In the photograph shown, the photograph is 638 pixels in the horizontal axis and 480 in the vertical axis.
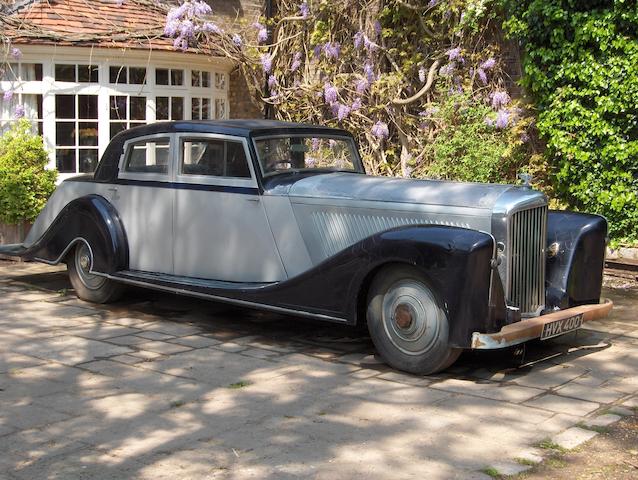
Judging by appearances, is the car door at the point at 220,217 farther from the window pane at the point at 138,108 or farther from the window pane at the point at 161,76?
the window pane at the point at 161,76

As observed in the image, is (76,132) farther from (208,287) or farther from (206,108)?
(208,287)

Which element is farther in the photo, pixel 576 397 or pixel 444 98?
pixel 444 98

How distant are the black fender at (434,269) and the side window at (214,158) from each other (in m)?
1.32

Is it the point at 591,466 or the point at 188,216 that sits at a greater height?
the point at 188,216

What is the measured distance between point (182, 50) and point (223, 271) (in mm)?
6390

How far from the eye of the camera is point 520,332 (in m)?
5.50

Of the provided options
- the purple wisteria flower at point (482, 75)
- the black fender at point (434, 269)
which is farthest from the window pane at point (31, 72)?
the black fender at point (434, 269)

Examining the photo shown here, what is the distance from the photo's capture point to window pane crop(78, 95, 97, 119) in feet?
39.4

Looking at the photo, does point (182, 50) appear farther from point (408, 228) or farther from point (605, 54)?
point (408, 228)

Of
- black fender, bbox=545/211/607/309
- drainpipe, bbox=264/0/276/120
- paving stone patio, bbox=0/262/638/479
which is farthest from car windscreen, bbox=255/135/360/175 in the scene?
drainpipe, bbox=264/0/276/120

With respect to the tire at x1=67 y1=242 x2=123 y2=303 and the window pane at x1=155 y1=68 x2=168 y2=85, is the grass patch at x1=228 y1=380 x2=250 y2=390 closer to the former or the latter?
the tire at x1=67 y1=242 x2=123 y2=303

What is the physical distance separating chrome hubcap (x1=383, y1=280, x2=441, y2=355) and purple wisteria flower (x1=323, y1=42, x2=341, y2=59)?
25.7 feet

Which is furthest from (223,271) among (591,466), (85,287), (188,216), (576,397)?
(591,466)

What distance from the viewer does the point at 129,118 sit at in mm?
12391
